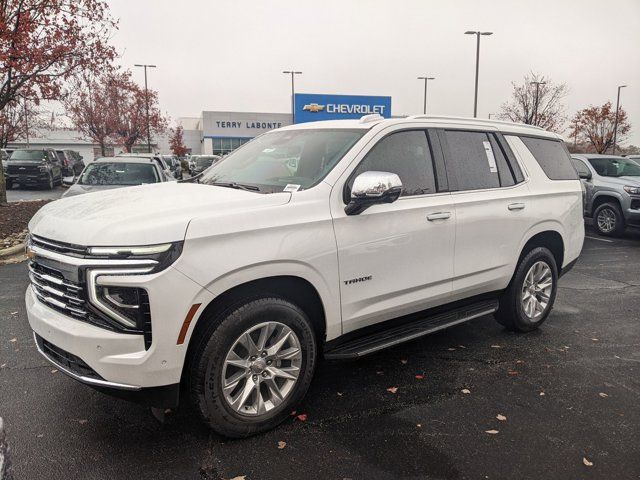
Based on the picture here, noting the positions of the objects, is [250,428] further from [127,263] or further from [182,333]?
[127,263]

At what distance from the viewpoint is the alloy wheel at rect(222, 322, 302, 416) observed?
2986mm

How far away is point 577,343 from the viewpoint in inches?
191


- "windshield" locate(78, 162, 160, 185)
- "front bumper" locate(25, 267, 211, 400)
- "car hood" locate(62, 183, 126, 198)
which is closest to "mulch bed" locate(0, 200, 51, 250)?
"car hood" locate(62, 183, 126, 198)

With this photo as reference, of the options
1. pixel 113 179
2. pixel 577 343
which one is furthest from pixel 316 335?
pixel 113 179

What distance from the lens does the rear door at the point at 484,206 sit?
Answer: 164 inches

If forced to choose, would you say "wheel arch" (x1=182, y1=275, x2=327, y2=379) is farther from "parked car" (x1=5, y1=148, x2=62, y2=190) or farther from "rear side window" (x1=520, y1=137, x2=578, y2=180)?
"parked car" (x1=5, y1=148, x2=62, y2=190)

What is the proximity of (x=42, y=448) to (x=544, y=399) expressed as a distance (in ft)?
11.0

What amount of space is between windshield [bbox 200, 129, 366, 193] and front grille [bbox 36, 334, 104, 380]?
1.51m

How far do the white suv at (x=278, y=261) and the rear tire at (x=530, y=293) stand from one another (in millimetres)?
29

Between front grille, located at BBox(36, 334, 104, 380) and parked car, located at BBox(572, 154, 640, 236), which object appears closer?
front grille, located at BBox(36, 334, 104, 380)

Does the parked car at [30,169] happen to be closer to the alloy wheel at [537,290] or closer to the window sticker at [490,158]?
the window sticker at [490,158]

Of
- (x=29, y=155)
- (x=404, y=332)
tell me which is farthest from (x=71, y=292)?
(x=29, y=155)

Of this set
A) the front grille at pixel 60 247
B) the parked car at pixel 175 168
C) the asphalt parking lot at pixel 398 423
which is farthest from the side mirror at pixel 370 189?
the parked car at pixel 175 168

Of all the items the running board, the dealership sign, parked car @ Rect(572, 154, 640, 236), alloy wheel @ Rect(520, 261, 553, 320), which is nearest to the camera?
the running board
